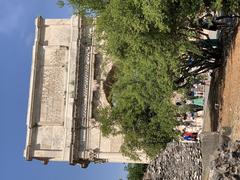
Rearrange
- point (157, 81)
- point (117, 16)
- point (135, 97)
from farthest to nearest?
point (135, 97)
point (157, 81)
point (117, 16)

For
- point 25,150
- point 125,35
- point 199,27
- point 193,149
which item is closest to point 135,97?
point 199,27

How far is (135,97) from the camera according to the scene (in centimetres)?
2753

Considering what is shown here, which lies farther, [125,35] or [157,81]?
[157,81]


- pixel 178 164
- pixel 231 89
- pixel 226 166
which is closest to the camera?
pixel 226 166

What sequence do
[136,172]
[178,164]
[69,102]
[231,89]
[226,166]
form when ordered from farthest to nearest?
[136,172], [69,102], [231,89], [178,164], [226,166]

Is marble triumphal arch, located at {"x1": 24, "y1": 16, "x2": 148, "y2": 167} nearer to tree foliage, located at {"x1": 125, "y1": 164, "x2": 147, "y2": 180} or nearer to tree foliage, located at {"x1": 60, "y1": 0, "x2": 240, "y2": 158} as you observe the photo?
tree foliage, located at {"x1": 60, "y1": 0, "x2": 240, "y2": 158}

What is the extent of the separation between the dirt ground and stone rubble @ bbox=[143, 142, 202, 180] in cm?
290

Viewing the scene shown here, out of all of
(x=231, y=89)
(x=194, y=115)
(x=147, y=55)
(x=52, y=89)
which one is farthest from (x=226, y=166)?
(x=194, y=115)

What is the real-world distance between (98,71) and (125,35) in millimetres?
12923

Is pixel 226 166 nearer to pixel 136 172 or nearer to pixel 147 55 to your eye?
pixel 147 55

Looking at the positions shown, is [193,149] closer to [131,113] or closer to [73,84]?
[131,113]

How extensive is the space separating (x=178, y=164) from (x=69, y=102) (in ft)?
59.3

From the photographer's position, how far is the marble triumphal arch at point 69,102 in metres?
32.8

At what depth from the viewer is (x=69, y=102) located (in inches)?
1294
